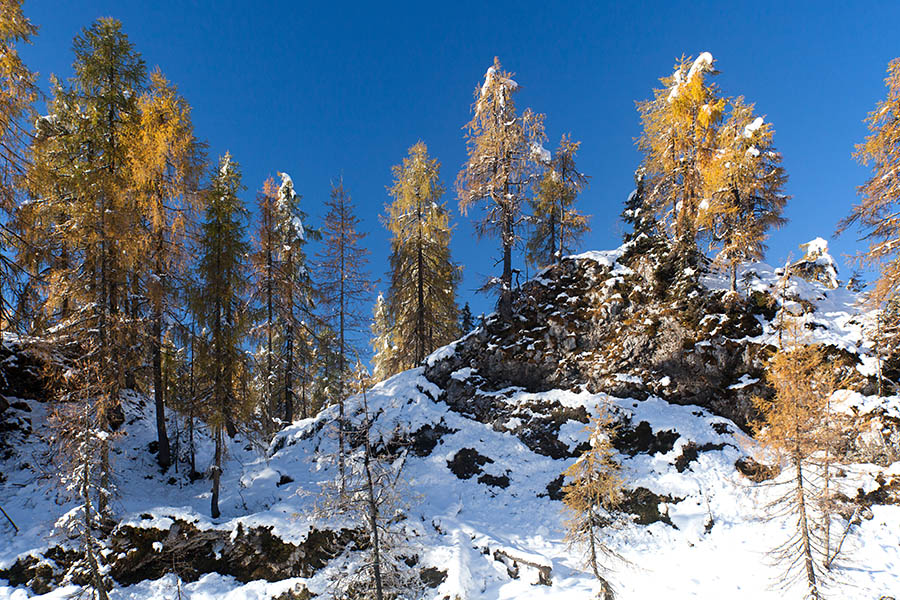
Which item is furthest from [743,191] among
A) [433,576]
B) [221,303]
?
[221,303]

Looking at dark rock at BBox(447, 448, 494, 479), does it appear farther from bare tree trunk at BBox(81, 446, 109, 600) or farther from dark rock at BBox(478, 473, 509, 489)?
bare tree trunk at BBox(81, 446, 109, 600)

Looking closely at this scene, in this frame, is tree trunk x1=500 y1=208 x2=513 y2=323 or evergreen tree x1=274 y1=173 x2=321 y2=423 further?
tree trunk x1=500 y1=208 x2=513 y2=323

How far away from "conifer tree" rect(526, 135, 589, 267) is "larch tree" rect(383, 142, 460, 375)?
7.51 metres

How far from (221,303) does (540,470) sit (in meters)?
15.2

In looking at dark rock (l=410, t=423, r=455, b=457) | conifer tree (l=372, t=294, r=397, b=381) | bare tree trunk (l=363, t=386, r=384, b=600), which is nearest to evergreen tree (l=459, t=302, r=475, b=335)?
conifer tree (l=372, t=294, r=397, b=381)

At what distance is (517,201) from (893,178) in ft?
46.1

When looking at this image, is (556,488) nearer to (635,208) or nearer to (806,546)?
(806,546)

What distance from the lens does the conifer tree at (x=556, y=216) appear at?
91.9 ft

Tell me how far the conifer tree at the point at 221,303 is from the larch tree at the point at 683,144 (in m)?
22.1

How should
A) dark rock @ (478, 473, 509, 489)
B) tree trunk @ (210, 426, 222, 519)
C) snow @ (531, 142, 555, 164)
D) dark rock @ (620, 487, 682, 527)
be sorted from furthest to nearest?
snow @ (531, 142, 555, 164) → dark rock @ (478, 473, 509, 489) → tree trunk @ (210, 426, 222, 519) → dark rock @ (620, 487, 682, 527)

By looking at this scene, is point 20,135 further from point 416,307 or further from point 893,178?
point 893,178

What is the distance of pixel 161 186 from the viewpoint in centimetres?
1526

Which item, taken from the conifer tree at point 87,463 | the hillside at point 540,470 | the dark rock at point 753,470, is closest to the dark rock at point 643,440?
the hillside at point 540,470

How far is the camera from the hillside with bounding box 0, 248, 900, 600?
12.0 metres
